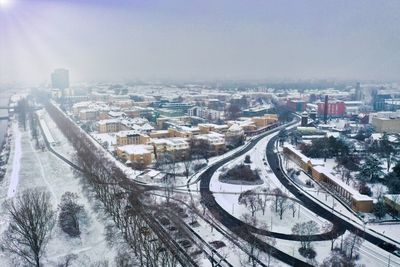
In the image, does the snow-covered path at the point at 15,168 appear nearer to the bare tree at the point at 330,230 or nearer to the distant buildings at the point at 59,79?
the bare tree at the point at 330,230

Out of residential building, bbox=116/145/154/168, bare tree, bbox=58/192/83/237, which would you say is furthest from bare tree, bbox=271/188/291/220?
residential building, bbox=116/145/154/168

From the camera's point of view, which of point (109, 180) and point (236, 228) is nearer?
point (236, 228)

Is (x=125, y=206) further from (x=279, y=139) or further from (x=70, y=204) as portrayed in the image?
(x=279, y=139)

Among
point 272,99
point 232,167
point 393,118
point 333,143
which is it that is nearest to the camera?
point 232,167

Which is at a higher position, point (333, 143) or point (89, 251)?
point (333, 143)

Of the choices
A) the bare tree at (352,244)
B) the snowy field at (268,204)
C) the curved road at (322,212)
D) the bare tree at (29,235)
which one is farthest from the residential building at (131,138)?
the bare tree at (352,244)

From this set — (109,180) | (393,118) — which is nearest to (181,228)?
(109,180)

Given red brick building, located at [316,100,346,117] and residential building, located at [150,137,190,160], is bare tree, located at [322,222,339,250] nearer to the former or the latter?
residential building, located at [150,137,190,160]
